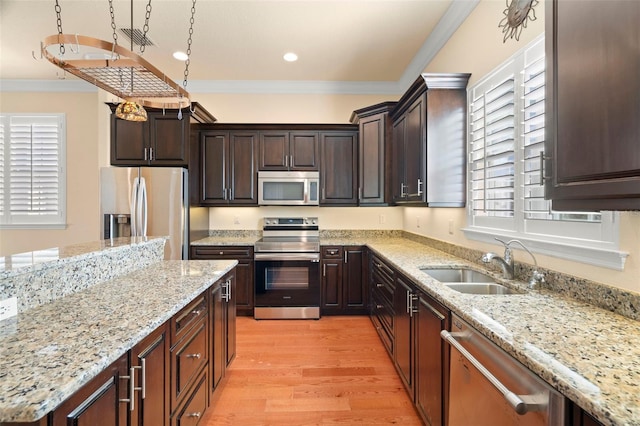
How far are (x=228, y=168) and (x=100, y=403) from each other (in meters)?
3.21

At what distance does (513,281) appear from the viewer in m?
1.75

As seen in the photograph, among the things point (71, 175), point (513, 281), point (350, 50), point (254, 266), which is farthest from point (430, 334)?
point (71, 175)

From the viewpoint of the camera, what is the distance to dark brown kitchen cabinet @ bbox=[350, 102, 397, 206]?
348 centimetres

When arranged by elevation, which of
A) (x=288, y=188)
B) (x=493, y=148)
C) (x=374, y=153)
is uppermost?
(x=374, y=153)

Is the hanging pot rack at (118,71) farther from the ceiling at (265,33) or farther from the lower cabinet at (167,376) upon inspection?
the lower cabinet at (167,376)

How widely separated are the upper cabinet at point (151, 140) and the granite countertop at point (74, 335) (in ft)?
7.09

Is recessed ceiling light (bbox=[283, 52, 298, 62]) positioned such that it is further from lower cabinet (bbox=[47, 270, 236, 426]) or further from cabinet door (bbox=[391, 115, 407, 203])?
lower cabinet (bbox=[47, 270, 236, 426])

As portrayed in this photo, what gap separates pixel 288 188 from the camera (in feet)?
12.7

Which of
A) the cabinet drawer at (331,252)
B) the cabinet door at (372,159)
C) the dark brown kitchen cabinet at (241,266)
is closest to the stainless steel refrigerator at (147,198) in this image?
the dark brown kitchen cabinet at (241,266)

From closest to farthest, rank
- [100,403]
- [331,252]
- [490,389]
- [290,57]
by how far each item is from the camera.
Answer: [100,403] → [490,389] → [290,57] → [331,252]

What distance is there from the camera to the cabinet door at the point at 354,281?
3656 millimetres

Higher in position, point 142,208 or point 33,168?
point 33,168

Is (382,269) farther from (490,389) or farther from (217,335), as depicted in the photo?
(490,389)

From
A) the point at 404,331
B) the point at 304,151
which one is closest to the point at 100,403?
the point at 404,331
